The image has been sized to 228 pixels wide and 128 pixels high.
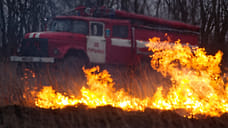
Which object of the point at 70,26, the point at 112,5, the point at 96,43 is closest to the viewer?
the point at 70,26

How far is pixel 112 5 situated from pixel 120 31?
14.5 meters

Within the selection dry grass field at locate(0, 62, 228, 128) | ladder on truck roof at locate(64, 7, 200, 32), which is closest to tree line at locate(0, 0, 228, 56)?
ladder on truck roof at locate(64, 7, 200, 32)

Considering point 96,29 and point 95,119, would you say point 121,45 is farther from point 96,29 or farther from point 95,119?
point 95,119

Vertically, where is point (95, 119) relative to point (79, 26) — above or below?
below

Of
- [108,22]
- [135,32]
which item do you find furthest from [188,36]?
[108,22]

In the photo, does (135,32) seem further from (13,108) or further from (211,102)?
(13,108)

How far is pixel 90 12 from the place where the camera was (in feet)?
35.1

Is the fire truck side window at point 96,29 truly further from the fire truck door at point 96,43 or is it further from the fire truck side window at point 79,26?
the fire truck side window at point 79,26

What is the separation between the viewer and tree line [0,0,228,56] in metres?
20.0

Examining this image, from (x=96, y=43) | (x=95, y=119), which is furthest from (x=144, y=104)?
(x=96, y=43)

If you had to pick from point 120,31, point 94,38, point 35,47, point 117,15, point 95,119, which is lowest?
point 95,119

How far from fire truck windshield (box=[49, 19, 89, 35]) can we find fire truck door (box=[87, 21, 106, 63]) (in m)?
0.29

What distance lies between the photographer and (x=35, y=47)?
9602 millimetres

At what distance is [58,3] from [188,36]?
45.3 ft
